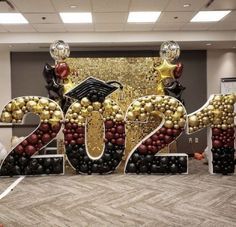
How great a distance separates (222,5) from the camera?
17.2ft

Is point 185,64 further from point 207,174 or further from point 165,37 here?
point 207,174

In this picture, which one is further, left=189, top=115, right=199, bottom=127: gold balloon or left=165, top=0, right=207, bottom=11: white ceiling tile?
left=189, top=115, right=199, bottom=127: gold balloon

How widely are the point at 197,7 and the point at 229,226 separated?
369 centimetres

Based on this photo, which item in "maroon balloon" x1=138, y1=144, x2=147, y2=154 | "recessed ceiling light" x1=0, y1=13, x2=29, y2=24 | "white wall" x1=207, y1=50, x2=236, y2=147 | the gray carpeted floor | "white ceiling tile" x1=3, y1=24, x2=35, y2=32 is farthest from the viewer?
"white wall" x1=207, y1=50, x2=236, y2=147

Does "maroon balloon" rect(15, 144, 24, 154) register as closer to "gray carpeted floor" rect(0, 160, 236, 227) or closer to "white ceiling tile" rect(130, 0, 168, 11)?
"gray carpeted floor" rect(0, 160, 236, 227)

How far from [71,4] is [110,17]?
3.22 feet

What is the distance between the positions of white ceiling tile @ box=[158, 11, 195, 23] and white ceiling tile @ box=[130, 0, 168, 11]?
0.36 meters

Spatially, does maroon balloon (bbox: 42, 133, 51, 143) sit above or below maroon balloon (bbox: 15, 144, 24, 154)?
above

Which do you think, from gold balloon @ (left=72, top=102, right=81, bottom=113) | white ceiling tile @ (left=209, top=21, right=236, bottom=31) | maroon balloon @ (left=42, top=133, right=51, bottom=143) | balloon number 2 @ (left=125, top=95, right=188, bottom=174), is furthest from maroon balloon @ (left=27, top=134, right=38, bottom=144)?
white ceiling tile @ (left=209, top=21, right=236, bottom=31)

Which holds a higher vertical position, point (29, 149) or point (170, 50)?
point (170, 50)

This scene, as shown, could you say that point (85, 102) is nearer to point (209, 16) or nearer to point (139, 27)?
point (139, 27)

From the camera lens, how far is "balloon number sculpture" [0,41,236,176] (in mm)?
5129

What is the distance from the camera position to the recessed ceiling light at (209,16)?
5.66 metres

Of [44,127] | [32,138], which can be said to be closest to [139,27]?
[44,127]
